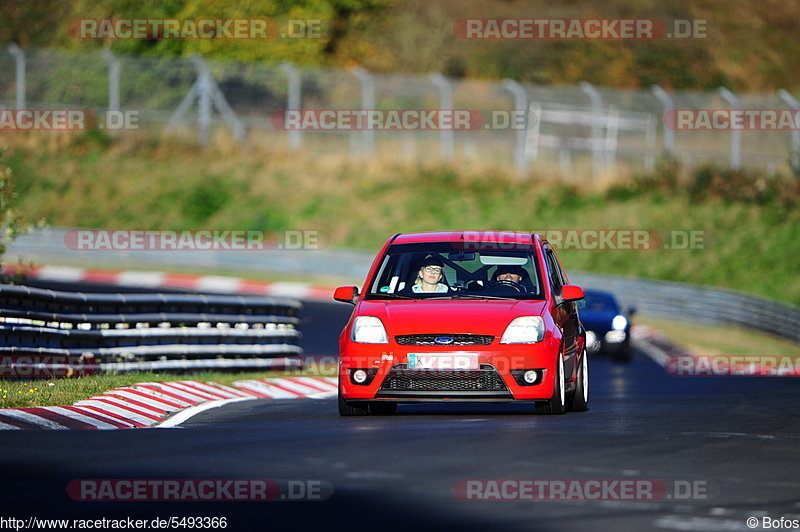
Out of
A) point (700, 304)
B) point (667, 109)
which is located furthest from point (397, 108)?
point (700, 304)

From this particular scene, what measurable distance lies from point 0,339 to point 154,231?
1256 inches

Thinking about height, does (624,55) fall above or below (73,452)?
above

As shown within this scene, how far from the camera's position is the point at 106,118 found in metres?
49.1

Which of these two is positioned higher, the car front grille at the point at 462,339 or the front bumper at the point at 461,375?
the car front grille at the point at 462,339

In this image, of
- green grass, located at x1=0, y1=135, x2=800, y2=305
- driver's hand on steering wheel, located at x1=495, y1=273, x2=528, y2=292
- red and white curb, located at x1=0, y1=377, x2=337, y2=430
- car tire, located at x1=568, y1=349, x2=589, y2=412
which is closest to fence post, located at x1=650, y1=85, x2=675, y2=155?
green grass, located at x1=0, y1=135, x2=800, y2=305

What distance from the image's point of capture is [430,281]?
1344cm

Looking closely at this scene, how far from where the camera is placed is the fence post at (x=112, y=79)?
46906 mm

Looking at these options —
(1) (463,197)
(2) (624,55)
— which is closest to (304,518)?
(1) (463,197)

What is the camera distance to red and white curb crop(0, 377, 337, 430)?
11.8 m

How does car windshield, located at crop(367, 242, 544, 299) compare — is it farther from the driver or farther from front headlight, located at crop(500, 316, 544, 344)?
front headlight, located at crop(500, 316, 544, 344)

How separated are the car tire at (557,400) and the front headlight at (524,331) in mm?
335

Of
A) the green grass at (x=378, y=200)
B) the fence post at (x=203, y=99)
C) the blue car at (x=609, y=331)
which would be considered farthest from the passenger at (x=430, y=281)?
the fence post at (x=203, y=99)

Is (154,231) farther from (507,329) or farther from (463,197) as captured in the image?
(507,329)

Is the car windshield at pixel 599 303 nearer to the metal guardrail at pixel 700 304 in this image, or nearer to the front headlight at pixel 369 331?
the metal guardrail at pixel 700 304
